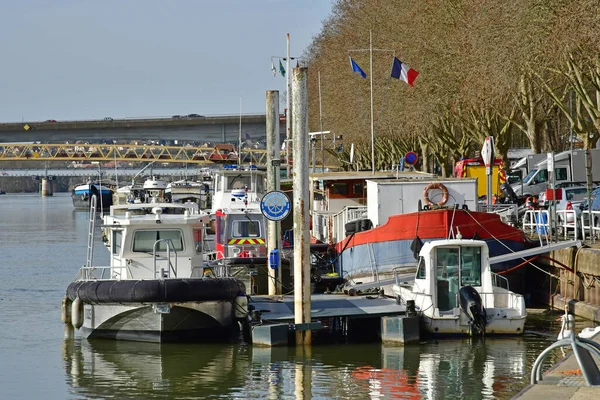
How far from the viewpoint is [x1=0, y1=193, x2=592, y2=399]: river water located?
2045cm

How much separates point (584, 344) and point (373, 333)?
11389 mm

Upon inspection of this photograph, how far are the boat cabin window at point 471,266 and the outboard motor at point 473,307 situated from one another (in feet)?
1.99

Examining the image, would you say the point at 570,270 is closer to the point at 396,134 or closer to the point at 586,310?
the point at 586,310

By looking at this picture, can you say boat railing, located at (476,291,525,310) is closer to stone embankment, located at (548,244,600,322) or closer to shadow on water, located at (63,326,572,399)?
shadow on water, located at (63,326,572,399)

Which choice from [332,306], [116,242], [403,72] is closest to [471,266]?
[332,306]

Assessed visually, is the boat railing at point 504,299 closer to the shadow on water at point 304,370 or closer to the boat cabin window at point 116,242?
the shadow on water at point 304,370

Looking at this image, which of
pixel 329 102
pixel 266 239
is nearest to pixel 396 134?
pixel 329 102

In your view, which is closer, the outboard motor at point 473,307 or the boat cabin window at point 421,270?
the outboard motor at point 473,307

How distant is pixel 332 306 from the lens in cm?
2628

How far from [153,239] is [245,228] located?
7.18 metres

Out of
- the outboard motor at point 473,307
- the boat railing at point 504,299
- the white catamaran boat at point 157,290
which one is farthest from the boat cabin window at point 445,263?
the white catamaran boat at point 157,290

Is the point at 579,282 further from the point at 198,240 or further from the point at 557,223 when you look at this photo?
the point at 198,240

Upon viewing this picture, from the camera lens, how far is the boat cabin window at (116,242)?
26.3 meters

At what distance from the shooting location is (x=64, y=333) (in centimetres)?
2803
